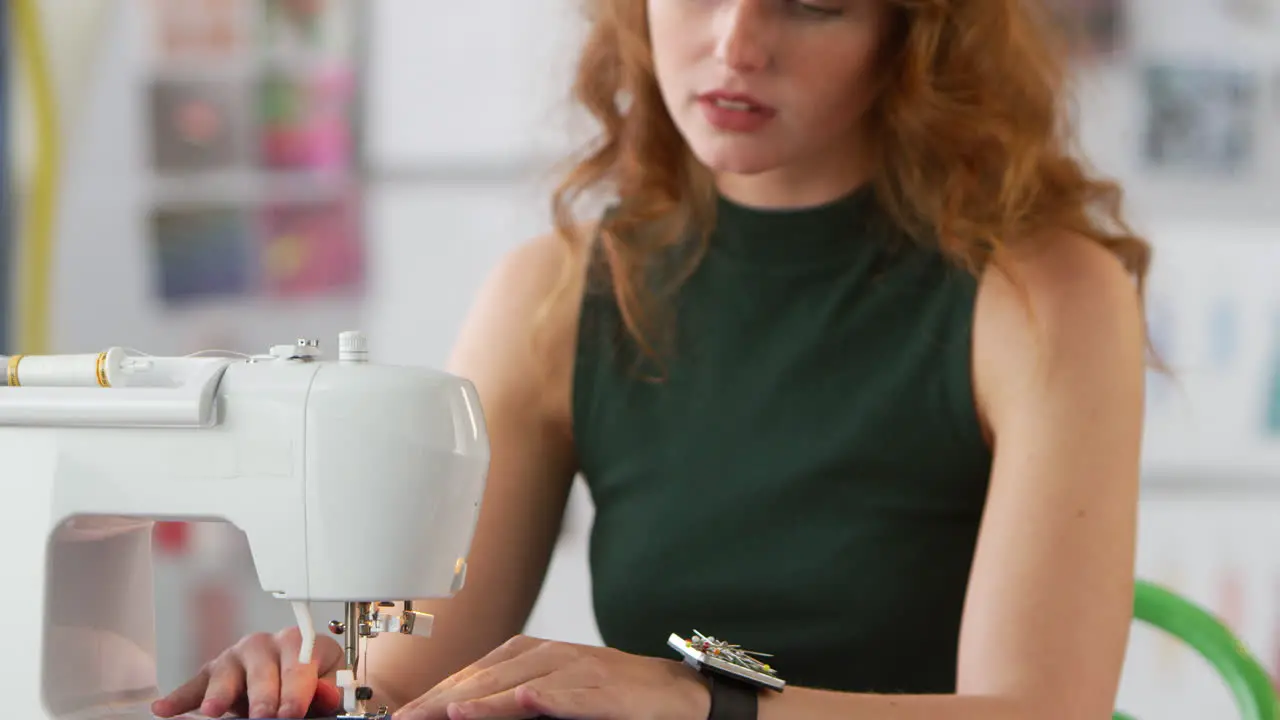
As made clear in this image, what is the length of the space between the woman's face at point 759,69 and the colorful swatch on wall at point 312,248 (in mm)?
1442

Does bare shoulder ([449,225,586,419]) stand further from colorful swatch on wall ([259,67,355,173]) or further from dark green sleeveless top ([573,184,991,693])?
colorful swatch on wall ([259,67,355,173])

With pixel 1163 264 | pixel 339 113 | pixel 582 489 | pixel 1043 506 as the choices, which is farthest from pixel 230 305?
pixel 1043 506

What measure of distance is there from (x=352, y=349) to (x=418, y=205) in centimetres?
174

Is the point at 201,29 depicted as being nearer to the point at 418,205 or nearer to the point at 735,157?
the point at 418,205

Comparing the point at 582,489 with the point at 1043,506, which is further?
the point at 582,489

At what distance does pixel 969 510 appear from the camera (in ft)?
4.99

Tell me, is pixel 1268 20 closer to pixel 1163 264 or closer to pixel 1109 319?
pixel 1163 264

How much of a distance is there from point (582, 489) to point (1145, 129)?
3.85 feet

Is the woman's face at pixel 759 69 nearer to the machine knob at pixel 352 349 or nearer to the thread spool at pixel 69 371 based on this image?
the machine knob at pixel 352 349

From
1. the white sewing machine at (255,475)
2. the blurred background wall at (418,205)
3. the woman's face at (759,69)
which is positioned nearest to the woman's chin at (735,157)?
→ the woman's face at (759,69)

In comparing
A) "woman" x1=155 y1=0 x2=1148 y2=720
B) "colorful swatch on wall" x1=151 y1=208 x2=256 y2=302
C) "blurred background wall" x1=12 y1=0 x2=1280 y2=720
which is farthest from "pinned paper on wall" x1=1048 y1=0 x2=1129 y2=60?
"colorful swatch on wall" x1=151 y1=208 x2=256 y2=302

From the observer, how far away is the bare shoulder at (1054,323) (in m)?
1.43

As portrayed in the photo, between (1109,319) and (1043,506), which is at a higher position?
(1109,319)

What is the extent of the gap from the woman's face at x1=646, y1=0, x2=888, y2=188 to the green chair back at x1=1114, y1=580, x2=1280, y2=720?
585 millimetres
